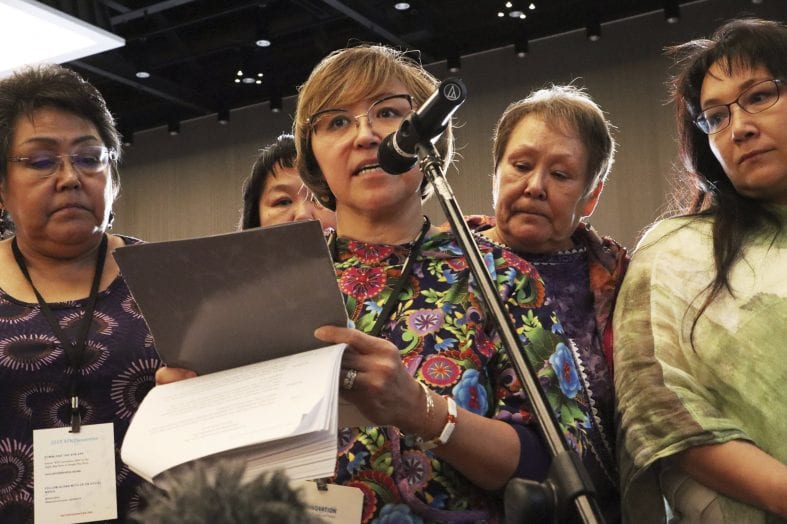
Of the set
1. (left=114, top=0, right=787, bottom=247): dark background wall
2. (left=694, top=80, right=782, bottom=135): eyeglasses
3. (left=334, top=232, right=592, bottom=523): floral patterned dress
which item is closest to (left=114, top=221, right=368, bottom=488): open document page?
(left=334, top=232, right=592, bottom=523): floral patterned dress

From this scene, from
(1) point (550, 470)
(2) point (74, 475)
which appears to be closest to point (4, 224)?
(2) point (74, 475)

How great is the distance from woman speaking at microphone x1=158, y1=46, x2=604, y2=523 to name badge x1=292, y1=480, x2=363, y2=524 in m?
0.04

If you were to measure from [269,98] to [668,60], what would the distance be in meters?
3.97

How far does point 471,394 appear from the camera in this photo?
1.49m

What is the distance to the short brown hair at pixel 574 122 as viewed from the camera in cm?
219

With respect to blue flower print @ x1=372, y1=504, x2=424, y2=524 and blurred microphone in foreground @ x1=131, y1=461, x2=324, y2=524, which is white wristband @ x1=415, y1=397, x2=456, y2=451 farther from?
blurred microphone in foreground @ x1=131, y1=461, x2=324, y2=524

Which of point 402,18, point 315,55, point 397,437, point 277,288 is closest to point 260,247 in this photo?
point 277,288

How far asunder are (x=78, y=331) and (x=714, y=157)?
143 centimetres

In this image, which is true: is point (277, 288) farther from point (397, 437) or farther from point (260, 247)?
point (397, 437)

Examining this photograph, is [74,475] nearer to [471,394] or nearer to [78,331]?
[78,331]

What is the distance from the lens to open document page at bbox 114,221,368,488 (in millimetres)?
1120

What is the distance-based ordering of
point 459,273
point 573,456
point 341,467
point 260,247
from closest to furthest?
point 573,456
point 260,247
point 341,467
point 459,273

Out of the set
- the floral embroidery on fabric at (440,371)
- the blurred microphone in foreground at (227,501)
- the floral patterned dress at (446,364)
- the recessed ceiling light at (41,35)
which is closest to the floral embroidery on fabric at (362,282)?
the floral patterned dress at (446,364)

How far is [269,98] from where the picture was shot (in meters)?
9.02
